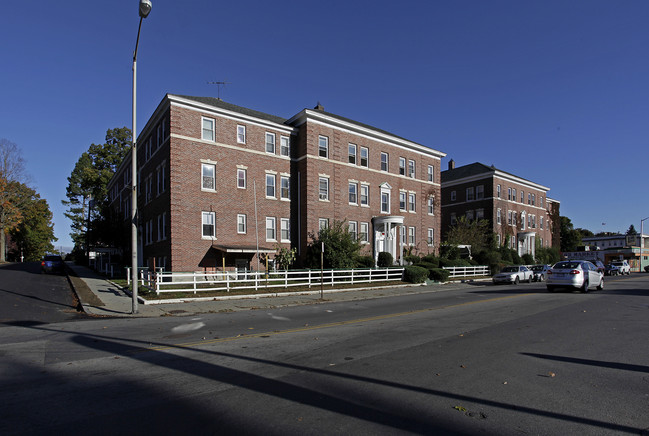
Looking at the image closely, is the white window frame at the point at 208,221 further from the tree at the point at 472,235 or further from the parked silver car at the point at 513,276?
the tree at the point at 472,235

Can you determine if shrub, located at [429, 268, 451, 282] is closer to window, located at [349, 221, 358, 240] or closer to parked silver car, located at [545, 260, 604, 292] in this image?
window, located at [349, 221, 358, 240]

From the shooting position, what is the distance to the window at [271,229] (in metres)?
30.0

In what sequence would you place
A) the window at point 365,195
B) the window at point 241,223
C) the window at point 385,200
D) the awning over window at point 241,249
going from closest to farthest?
1. the awning over window at point 241,249
2. the window at point 241,223
3. the window at point 365,195
4. the window at point 385,200

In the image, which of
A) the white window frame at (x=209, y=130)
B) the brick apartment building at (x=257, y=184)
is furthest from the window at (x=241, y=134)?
the white window frame at (x=209, y=130)

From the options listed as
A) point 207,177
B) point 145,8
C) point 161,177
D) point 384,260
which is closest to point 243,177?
point 207,177

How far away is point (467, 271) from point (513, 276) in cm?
642

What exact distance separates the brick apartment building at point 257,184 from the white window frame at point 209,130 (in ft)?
0.23

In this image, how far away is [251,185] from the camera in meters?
29.2

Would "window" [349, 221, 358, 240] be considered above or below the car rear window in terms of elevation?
above

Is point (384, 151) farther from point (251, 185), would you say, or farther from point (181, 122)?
point (181, 122)

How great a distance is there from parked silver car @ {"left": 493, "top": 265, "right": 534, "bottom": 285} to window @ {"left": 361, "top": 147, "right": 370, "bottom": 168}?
45.8ft

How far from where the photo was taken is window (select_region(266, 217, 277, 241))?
30.0 meters

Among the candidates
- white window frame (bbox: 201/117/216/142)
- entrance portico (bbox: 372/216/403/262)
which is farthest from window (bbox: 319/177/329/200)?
white window frame (bbox: 201/117/216/142)

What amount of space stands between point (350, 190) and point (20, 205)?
55012 millimetres
